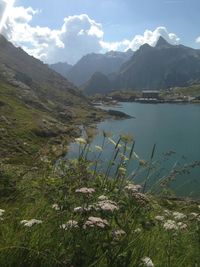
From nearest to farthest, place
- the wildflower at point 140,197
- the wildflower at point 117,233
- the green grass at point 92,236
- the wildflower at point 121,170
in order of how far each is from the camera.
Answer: the green grass at point 92,236 < the wildflower at point 117,233 < the wildflower at point 140,197 < the wildflower at point 121,170

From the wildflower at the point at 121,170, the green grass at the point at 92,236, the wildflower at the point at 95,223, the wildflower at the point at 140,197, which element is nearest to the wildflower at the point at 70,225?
the green grass at the point at 92,236

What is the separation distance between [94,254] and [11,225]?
1.46 meters

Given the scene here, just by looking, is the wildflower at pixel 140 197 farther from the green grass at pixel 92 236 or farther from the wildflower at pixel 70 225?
the wildflower at pixel 70 225

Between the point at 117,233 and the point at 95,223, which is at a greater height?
the point at 95,223

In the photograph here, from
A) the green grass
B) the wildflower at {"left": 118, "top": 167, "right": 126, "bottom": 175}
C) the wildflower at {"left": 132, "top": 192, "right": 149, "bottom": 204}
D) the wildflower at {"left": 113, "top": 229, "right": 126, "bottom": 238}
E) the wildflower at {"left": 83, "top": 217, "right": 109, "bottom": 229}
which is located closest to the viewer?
the wildflower at {"left": 83, "top": 217, "right": 109, "bottom": 229}

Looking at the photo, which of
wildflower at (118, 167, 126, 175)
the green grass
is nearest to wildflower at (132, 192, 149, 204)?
the green grass

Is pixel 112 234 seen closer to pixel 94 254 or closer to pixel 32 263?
pixel 94 254

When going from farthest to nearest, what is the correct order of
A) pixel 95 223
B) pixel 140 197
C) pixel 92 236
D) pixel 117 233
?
pixel 140 197 → pixel 92 236 → pixel 117 233 → pixel 95 223

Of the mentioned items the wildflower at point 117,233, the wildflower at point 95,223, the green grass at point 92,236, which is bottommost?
the green grass at point 92,236

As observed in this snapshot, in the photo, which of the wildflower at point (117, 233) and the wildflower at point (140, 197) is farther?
the wildflower at point (140, 197)

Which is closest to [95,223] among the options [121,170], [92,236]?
[92,236]

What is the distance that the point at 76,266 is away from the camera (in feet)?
17.7

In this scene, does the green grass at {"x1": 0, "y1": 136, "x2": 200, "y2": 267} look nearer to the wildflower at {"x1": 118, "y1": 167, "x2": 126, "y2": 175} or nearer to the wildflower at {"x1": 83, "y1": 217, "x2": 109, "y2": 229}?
the wildflower at {"x1": 83, "y1": 217, "x2": 109, "y2": 229}

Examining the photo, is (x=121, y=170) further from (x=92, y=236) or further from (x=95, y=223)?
(x=95, y=223)
